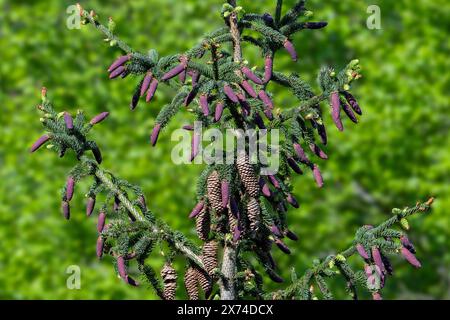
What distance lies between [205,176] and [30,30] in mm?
10414

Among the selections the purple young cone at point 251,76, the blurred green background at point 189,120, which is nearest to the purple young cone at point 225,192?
the purple young cone at point 251,76

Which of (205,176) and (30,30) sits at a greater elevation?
(30,30)

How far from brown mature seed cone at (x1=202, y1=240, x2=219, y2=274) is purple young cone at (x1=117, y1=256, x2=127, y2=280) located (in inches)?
18.4

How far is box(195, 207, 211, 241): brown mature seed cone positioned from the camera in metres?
5.14

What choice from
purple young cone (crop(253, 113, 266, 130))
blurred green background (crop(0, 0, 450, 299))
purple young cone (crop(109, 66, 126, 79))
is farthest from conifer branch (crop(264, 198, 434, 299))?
blurred green background (crop(0, 0, 450, 299))

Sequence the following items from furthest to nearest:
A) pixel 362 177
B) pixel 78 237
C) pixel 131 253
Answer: pixel 362 177 → pixel 78 237 → pixel 131 253

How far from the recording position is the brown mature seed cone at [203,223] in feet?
16.9

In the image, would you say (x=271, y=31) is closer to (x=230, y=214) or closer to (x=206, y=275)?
(x=230, y=214)

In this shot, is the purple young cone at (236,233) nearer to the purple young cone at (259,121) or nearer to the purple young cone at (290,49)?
the purple young cone at (259,121)

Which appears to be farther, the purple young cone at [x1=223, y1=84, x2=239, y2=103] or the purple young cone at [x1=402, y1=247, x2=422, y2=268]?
the purple young cone at [x1=223, y1=84, x2=239, y2=103]

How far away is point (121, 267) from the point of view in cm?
488

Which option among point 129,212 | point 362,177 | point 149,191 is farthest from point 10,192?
point 129,212

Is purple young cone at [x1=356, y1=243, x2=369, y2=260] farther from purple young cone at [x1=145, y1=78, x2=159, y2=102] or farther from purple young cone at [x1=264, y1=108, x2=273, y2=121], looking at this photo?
purple young cone at [x1=145, y1=78, x2=159, y2=102]
